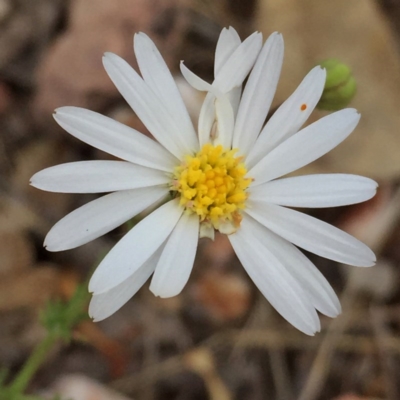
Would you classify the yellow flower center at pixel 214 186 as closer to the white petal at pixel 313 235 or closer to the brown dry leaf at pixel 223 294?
the white petal at pixel 313 235

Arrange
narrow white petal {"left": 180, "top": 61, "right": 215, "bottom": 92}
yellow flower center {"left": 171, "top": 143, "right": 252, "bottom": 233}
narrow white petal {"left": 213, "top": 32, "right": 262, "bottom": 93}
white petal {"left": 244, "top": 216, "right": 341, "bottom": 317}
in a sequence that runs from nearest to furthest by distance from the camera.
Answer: narrow white petal {"left": 180, "top": 61, "right": 215, "bottom": 92}
narrow white petal {"left": 213, "top": 32, "right": 262, "bottom": 93}
white petal {"left": 244, "top": 216, "right": 341, "bottom": 317}
yellow flower center {"left": 171, "top": 143, "right": 252, "bottom": 233}

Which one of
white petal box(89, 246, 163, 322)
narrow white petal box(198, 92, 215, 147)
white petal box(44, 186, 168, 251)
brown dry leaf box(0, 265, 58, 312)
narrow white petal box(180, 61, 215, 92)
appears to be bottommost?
brown dry leaf box(0, 265, 58, 312)

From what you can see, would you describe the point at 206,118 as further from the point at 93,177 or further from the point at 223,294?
the point at 223,294

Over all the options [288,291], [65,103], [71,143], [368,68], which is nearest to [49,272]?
[71,143]

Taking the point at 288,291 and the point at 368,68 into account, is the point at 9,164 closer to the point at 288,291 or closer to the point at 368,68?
the point at 288,291

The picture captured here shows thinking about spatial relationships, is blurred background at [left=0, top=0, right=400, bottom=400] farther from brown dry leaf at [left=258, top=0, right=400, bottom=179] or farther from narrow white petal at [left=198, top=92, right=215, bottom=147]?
narrow white petal at [left=198, top=92, right=215, bottom=147]

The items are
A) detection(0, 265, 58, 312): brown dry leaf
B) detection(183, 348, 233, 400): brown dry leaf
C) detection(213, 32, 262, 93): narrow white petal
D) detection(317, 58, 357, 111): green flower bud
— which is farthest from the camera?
detection(183, 348, 233, 400): brown dry leaf

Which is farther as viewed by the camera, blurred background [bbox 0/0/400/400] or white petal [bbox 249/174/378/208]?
blurred background [bbox 0/0/400/400]

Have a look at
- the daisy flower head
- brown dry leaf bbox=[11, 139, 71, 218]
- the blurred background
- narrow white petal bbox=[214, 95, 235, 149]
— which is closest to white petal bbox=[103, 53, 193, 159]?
the daisy flower head
